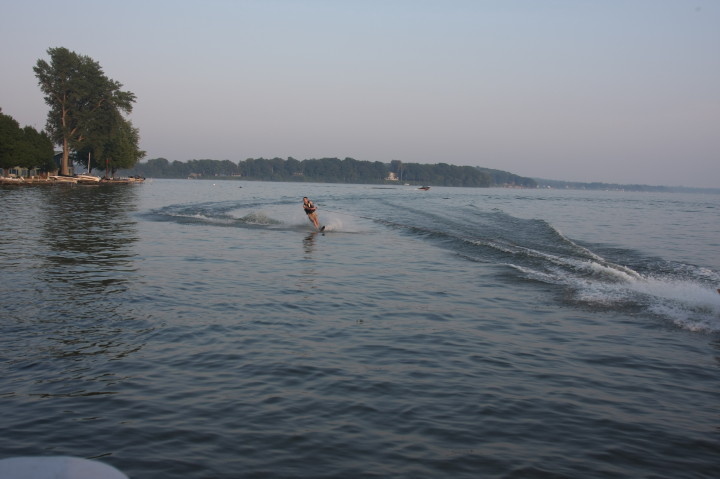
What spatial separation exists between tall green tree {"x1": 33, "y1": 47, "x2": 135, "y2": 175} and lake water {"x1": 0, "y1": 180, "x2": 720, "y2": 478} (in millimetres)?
89232

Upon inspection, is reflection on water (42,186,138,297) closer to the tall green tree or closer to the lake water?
the lake water

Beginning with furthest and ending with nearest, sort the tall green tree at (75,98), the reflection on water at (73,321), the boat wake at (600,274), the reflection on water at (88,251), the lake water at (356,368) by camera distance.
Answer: the tall green tree at (75,98)
the reflection on water at (88,251)
the boat wake at (600,274)
the reflection on water at (73,321)
the lake water at (356,368)

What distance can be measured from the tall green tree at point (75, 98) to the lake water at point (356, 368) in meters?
89.2

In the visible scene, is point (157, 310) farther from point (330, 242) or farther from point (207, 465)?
point (330, 242)

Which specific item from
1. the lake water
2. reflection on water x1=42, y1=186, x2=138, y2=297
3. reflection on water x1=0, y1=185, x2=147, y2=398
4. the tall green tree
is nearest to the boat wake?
the lake water

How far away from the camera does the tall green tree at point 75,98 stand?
95688 millimetres

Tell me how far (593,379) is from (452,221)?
31.2 meters

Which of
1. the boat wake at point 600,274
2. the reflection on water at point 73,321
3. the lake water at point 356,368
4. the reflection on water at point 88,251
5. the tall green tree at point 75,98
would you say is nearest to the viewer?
the lake water at point 356,368

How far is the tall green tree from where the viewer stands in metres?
95.7

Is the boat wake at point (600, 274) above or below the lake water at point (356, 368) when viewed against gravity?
above

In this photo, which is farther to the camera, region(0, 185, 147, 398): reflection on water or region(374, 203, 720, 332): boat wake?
region(374, 203, 720, 332): boat wake

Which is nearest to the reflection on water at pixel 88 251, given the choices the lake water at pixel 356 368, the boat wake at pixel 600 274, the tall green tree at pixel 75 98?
the lake water at pixel 356 368

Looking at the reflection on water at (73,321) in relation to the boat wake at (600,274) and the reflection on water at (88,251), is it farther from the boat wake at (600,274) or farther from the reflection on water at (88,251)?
the boat wake at (600,274)

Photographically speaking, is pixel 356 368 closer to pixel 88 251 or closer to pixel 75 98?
pixel 88 251
